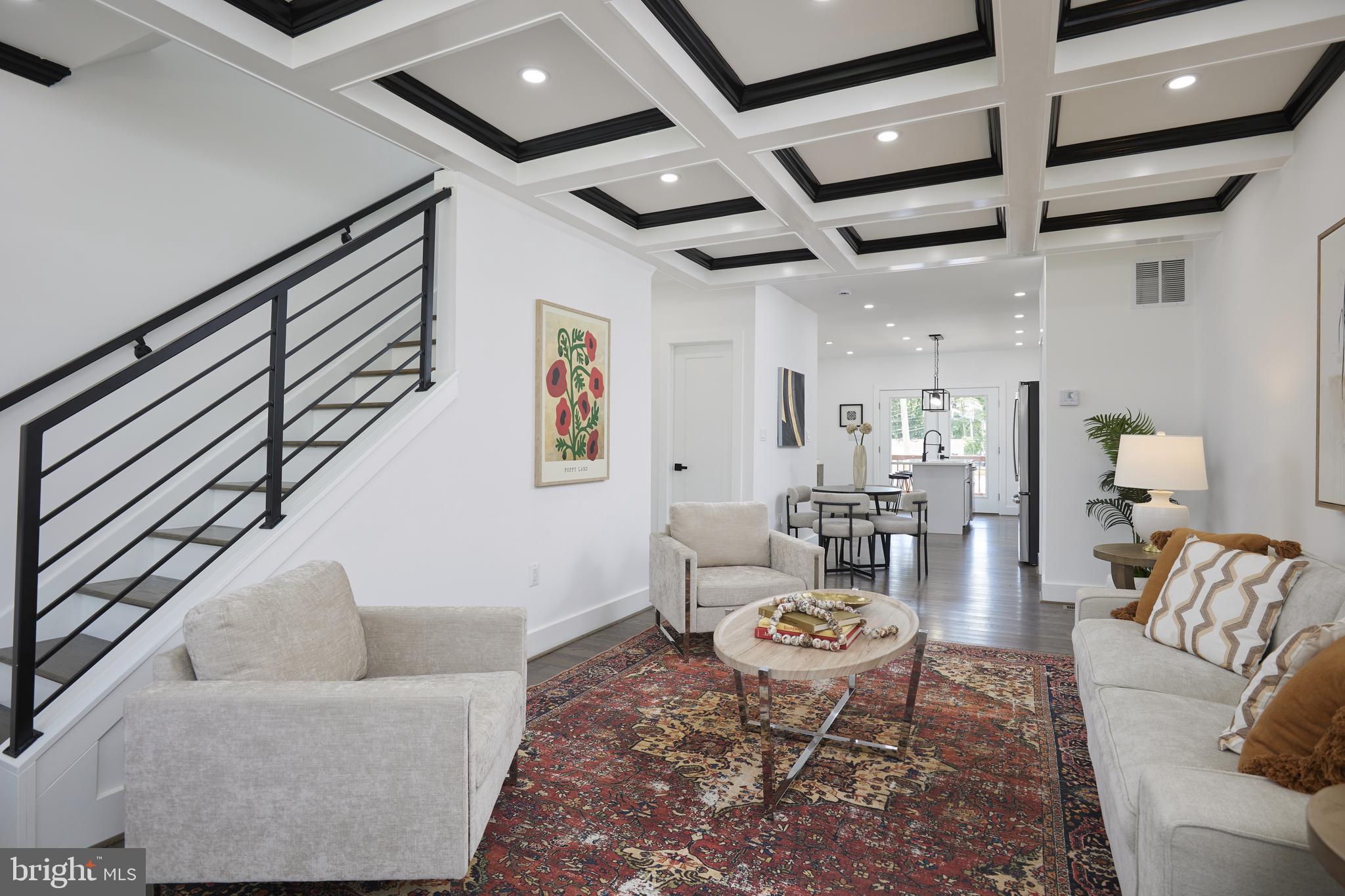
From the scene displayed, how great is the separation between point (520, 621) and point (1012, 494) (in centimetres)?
1080

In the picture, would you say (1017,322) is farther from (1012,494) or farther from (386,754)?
(386,754)

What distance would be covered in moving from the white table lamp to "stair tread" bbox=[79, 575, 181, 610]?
14.4 ft

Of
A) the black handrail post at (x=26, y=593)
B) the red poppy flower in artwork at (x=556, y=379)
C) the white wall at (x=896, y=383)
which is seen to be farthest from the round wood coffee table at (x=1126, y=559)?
the white wall at (x=896, y=383)

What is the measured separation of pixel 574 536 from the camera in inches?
176

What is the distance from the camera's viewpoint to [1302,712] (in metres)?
1.54

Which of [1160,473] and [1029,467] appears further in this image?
[1029,467]

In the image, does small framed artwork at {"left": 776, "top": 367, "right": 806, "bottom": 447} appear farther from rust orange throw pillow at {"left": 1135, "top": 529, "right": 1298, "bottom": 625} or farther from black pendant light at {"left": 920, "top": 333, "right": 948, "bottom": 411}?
rust orange throw pillow at {"left": 1135, "top": 529, "right": 1298, "bottom": 625}

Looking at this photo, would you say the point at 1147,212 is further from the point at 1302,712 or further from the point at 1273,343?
the point at 1302,712

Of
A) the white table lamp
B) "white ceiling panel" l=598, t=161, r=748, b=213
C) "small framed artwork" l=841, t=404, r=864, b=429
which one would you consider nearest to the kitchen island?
"small framed artwork" l=841, t=404, r=864, b=429

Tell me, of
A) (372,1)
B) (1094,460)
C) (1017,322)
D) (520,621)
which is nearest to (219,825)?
(520,621)

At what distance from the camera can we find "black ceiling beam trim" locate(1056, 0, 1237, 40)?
2371mm

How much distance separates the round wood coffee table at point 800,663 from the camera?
234 centimetres

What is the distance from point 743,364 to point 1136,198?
3.05 meters

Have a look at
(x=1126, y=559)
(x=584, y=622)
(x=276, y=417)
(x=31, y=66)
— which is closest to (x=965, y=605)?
(x=1126, y=559)
